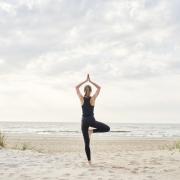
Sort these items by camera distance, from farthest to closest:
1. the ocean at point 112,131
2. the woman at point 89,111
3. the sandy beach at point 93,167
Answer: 1. the ocean at point 112,131
2. the woman at point 89,111
3. the sandy beach at point 93,167

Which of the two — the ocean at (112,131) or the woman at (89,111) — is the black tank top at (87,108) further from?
the ocean at (112,131)

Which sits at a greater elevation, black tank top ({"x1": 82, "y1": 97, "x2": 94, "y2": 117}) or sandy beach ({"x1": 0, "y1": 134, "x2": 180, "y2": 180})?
black tank top ({"x1": 82, "y1": 97, "x2": 94, "y2": 117})

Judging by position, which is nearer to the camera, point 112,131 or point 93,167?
→ point 93,167

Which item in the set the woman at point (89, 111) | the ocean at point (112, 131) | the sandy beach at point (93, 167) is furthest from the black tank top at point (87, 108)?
the ocean at point (112, 131)

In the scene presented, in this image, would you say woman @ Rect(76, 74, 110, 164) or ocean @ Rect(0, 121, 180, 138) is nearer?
woman @ Rect(76, 74, 110, 164)

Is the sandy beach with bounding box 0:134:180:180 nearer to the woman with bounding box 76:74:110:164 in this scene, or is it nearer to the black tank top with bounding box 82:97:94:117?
the woman with bounding box 76:74:110:164

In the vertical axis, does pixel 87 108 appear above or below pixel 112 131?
below

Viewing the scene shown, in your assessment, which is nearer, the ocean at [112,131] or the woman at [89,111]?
the woman at [89,111]

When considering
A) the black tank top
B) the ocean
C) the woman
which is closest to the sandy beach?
the woman

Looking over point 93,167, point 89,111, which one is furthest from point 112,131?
point 89,111

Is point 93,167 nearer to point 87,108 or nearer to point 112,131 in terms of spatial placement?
point 87,108

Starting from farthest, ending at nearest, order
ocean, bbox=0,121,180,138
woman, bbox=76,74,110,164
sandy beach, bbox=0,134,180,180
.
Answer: ocean, bbox=0,121,180,138, woman, bbox=76,74,110,164, sandy beach, bbox=0,134,180,180

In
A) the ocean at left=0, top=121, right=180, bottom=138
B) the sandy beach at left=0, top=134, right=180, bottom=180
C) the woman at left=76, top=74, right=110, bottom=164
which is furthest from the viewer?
the ocean at left=0, top=121, right=180, bottom=138

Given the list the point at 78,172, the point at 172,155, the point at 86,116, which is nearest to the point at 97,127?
the point at 86,116
